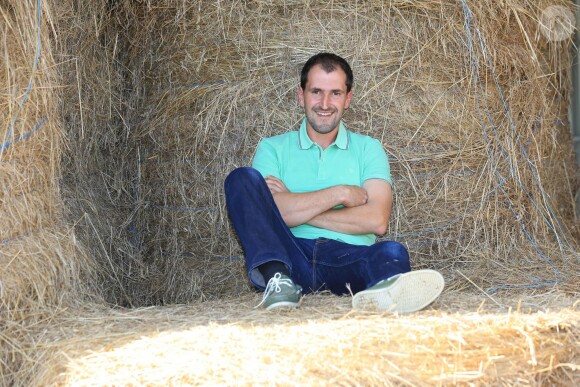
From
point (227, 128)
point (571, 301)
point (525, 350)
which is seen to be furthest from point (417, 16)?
point (525, 350)

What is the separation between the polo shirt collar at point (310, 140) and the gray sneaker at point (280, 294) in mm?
795

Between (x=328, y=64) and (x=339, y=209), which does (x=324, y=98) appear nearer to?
(x=328, y=64)

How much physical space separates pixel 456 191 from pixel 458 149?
0.20 metres

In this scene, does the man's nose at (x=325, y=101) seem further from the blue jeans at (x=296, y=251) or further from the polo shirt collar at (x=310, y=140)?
the blue jeans at (x=296, y=251)

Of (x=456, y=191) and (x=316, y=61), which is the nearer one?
(x=316, y=61)

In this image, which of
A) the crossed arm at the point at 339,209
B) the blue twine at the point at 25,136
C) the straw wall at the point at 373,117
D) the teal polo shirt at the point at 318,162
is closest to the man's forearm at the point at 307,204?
the crossed arm at the point at 339,209

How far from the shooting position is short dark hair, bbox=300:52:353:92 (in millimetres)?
3756

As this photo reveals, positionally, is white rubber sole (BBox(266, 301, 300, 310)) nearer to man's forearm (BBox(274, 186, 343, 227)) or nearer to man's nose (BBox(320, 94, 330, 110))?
man's forearm (BBox(274, 186, 343, 227))

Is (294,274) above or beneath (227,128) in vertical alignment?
beneath

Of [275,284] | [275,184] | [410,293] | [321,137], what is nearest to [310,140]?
[321,137]

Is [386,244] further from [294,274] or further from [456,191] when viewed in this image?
[456,191]

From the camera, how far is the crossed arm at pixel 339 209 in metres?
3.51

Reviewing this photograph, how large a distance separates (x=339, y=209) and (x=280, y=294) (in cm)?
60

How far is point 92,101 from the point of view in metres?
4.20
